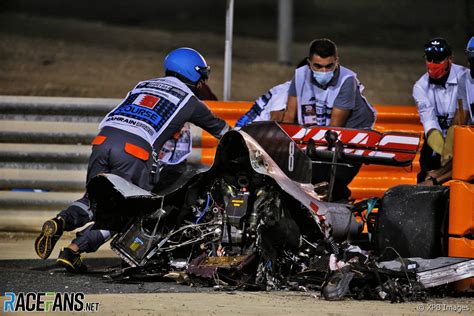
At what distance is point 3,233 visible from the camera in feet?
43.3

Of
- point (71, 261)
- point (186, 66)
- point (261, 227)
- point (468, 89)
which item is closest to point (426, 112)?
point (468, 89)

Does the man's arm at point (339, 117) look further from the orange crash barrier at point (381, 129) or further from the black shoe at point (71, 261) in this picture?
the black shoe at point (71, 261)

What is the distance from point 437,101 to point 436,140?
450 millimetres

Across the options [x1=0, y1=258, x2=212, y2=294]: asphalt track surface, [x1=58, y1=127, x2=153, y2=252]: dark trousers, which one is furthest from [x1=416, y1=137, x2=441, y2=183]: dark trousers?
[x1=0, y1=258, x2=212, y2=294]: asphalt track surface

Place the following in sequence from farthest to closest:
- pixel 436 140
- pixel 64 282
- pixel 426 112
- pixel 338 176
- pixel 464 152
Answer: pixel 426 112
pixel 436 140
pixel 338 176
pixel 64 282
pixel 464 152

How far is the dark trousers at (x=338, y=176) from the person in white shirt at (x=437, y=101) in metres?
0.70

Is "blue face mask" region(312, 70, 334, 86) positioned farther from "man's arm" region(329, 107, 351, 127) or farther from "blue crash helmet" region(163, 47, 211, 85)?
"blue crash helmet" region(163, 47, 211, 85)

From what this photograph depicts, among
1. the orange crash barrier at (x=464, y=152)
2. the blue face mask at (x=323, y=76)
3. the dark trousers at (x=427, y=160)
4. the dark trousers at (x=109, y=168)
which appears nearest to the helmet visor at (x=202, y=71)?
the dark trousers at (x=109, y=168)

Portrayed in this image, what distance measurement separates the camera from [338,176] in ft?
38.0

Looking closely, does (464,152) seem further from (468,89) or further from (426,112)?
(426,112)

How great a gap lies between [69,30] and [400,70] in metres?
7.08

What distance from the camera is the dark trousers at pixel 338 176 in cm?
1118

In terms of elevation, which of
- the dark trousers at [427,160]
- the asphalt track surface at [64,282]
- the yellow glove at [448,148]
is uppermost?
the yellow glove at [448,148]

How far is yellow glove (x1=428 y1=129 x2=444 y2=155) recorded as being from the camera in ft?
38.2
